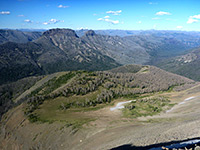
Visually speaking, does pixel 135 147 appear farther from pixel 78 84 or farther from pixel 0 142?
pixel 78 84

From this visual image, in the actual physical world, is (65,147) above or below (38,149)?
above

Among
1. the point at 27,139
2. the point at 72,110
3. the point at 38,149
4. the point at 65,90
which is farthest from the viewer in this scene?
the point at 65,90

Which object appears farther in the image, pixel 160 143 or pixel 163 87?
pixel 163 87

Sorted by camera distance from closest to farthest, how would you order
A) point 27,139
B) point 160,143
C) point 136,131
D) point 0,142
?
point 160,143, point 136,131, point 27,139, point 0,142

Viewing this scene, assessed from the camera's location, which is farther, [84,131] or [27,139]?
[27,139]

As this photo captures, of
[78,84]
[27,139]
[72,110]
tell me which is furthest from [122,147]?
[78,84]

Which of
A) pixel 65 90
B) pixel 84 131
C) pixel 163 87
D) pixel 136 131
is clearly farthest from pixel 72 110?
pixel 163 87

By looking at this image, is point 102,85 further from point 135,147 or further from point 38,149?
point 135,147

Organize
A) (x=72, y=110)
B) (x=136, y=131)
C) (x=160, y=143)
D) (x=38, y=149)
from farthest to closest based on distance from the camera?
1. (x=72, y=110)
2. (x=38, y=149)
3. (x=136, y=131)
4. (x=160, y=143)

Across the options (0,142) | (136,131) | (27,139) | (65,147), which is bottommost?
(0,142)
